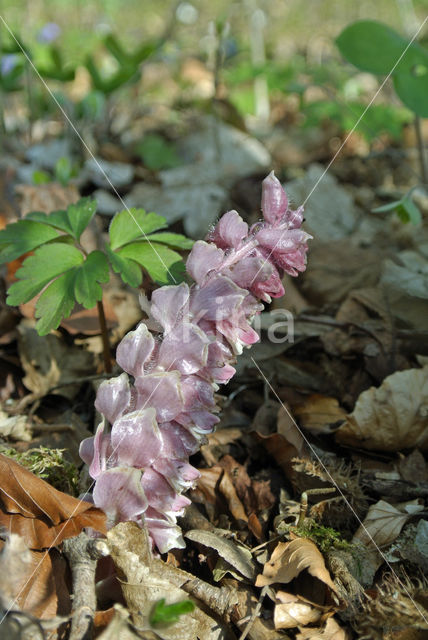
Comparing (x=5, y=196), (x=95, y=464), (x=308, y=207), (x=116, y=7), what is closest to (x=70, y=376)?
(x=95, y=464)

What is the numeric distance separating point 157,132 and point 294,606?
412 centimetres

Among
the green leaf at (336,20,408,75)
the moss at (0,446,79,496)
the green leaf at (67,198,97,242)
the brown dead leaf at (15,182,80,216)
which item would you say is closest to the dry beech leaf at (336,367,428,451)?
the moss at (0,446,79,496)

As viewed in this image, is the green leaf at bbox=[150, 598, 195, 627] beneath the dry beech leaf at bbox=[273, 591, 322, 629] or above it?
above

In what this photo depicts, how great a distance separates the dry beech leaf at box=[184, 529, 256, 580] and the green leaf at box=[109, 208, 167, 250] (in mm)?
969

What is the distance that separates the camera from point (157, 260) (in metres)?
2.01

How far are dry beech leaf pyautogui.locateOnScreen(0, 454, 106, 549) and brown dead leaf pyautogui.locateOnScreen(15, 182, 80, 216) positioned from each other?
73.9 inches

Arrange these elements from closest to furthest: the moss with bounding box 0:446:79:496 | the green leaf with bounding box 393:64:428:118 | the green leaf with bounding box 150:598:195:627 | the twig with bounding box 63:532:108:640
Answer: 1. the green leaf with bounding box 150:598:195:627
2. the twig with bounding box 63:532:108:640
3. the moss with bounding box 0:446:79:496
4. the green leaf with bounding box 393:64:428:118

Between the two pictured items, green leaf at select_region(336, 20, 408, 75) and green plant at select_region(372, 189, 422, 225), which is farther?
green leaf at select_region(336, 20, 408, 75)

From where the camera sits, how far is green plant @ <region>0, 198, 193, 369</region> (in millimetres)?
1890

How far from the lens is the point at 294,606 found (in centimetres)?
160

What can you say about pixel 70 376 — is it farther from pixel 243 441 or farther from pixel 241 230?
pixel 241 230

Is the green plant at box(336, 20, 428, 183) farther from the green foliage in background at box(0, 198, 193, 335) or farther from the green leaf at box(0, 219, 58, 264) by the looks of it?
the green leaf at box(0, 219, 58, 264)

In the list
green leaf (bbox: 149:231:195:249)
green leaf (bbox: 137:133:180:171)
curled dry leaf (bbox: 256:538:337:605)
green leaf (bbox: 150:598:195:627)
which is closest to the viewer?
green leaf (bbox: 150:598:195:627)

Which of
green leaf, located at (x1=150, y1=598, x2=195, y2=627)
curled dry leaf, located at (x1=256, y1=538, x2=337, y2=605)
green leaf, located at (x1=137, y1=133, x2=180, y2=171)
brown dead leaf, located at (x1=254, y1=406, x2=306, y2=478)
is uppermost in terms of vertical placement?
green leaf, located at (x1=150, y1=598, x2=195, y2=627)
